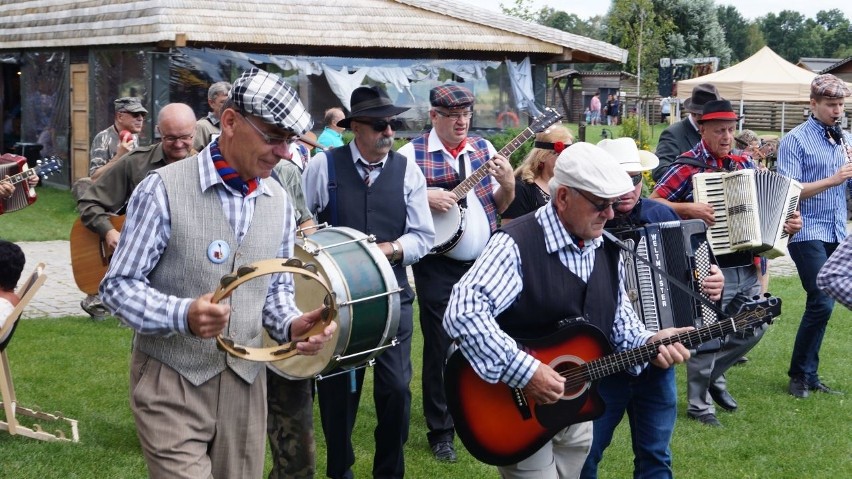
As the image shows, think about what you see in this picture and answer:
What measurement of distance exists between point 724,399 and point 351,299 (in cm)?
428

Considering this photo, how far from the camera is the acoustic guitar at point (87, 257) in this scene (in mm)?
8156

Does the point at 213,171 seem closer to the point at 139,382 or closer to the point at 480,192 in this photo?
the point at 139,382

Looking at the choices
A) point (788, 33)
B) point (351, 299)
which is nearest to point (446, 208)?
point (351, 299)

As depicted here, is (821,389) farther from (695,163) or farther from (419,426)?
(419,426)

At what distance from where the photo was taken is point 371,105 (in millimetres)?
6211

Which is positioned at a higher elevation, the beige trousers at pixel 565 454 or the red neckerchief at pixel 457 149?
the red neckerchief at pixel 457 149

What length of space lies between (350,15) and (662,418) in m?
15.6

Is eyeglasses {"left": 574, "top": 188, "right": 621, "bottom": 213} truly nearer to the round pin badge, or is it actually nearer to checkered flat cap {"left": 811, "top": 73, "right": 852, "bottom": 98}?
the round pin badge

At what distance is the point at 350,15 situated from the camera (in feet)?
65.5

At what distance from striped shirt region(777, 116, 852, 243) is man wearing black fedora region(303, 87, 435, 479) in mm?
3466

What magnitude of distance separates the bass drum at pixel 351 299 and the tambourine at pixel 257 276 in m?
0.67

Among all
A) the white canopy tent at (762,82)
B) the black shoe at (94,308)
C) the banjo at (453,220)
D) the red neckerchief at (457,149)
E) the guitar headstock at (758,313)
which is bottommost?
the black shoe at (94,308)

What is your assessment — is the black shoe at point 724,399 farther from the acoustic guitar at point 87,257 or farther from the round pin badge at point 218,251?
the round pin badge at point 218,251

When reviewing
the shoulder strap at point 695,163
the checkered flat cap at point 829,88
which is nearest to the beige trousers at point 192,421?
the shoulder strap at point 695,163
